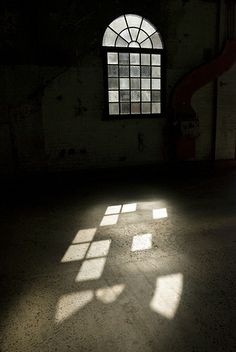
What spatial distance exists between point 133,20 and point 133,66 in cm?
87

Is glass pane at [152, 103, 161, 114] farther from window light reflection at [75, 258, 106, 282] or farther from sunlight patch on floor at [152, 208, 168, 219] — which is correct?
window light reflection at [75, 258, 106, 282]

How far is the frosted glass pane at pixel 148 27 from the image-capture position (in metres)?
5.72

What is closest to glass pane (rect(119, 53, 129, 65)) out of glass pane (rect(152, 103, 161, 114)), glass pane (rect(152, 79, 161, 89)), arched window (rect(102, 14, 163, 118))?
arched window (rect(102, 14, 163, 118))

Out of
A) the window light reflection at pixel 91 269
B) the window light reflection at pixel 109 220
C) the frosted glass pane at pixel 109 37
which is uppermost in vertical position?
the frosted glass pane at pixel 109 37

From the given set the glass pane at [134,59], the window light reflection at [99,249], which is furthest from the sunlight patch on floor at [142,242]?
the glass pane at [134,59]

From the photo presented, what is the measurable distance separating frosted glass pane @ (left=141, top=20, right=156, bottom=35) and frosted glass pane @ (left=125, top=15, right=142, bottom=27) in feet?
0.35

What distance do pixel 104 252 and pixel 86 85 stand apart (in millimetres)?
3769

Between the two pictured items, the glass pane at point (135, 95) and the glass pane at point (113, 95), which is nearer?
the glass pane at point (113, 95)

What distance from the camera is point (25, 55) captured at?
5.19 meters

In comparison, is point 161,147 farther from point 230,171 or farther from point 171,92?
point 230,171

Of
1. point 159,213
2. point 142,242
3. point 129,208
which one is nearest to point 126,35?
point 129,208

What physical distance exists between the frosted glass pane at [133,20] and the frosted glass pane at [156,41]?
39 centimetres

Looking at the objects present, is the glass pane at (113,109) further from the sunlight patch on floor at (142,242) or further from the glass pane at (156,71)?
the sunlight patch on floor at (142,242)

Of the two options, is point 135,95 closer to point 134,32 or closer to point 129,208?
point 134,32
